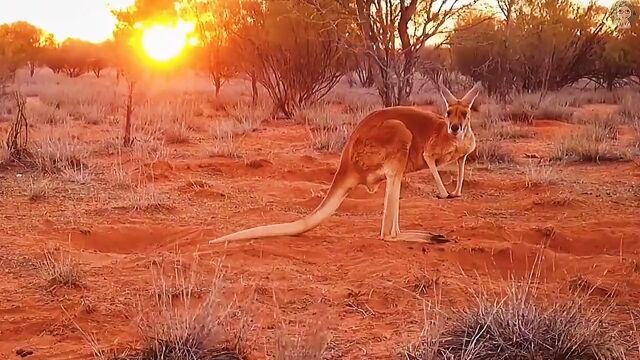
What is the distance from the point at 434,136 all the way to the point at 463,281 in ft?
5.11

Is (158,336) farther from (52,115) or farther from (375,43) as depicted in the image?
(52,115)

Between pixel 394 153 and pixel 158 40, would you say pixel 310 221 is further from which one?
pixel 158 40

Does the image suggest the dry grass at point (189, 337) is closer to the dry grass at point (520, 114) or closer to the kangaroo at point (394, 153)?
the kangaroo at point (394, 153)

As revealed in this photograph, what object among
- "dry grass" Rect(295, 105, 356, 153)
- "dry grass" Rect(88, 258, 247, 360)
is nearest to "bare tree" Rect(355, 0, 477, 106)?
"dry grass" Rect(295, 105, 356, 153)

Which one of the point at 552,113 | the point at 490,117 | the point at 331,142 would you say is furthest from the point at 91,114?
the point at 552,113

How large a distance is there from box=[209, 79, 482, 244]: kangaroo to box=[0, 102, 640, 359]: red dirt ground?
20 centimetres

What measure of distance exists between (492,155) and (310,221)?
5607 mm

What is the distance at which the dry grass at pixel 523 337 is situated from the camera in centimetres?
350

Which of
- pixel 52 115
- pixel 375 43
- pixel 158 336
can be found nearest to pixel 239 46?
pixel 52 115

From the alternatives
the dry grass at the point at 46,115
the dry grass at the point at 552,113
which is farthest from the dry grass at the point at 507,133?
the dry grass at the point at 46,115

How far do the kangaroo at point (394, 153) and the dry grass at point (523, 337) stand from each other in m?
2.32

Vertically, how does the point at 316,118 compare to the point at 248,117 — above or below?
above

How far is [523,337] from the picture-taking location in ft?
11.8

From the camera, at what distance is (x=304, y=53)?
1822 cm
